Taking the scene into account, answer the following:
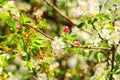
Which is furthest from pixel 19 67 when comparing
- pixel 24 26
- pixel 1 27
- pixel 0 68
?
pixel 24 26

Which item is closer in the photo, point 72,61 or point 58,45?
point 58,45

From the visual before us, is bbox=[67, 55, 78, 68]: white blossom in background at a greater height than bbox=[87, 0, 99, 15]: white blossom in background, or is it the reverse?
bbox=[87, 0, 99, 15]: white blossom in background

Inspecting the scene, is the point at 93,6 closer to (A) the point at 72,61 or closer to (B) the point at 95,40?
(B) the point at 95,40

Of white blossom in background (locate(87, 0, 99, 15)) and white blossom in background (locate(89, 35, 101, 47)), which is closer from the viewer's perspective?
white blossom in background (locate(87, 0, 99, 15))

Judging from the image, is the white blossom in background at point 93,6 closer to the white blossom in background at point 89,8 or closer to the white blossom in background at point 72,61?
the white blossom in background at point 89,8

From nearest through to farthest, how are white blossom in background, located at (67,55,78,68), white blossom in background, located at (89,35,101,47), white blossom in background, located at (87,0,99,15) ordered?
white blossom in background, located at (87,0,99,15)
white blossom in background, located at (89,35,101,47)
white blossom in background, located at (67,55,78,68)

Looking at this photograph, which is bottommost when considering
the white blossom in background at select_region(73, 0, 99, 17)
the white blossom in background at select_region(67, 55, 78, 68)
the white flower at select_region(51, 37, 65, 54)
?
the white blossom in background at select_region(67, 55, 78, 68)

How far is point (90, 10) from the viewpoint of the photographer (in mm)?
2236

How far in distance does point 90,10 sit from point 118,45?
24cm

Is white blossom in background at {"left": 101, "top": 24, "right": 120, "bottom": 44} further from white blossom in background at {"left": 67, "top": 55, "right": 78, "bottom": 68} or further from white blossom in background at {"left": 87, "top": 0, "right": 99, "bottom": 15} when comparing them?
white blossom in background at {"left": 67, "top": 55, "right": 78, "bottom": 68}

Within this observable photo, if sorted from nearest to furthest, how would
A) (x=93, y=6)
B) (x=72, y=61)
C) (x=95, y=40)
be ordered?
(x=93, y=6)
(x=95, y=40)
(x=72, y=61)

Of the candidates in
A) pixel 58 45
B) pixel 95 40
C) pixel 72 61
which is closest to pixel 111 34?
pixel 95 40

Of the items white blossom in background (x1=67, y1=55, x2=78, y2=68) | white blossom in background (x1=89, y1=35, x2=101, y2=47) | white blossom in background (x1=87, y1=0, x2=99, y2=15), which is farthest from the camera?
→ white blossom in background (x1=67, y1=55, x2=78, y2=68)

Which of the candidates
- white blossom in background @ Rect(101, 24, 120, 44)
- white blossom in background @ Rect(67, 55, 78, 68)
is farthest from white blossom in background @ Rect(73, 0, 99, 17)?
white blossom in background @ Rect(67, 55, 78, 68)
